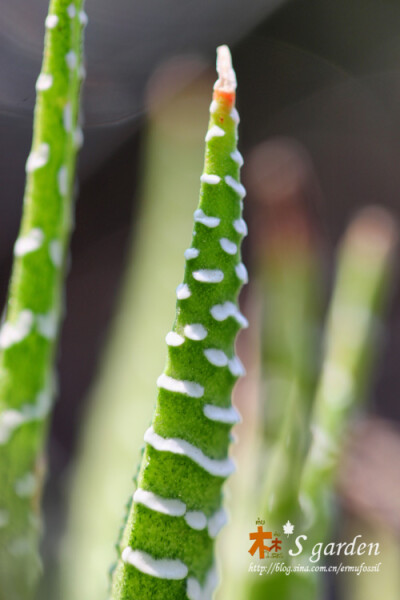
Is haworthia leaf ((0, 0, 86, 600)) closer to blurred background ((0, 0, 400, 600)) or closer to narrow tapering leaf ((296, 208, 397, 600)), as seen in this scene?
narrow tapering leaf ((296, 208, 397, 600))

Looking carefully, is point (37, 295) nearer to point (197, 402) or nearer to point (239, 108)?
point (197, 402)

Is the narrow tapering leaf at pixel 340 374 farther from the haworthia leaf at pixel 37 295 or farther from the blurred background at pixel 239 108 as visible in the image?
the blurred background at pixel 239 108

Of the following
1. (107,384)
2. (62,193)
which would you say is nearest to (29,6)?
(107,384)

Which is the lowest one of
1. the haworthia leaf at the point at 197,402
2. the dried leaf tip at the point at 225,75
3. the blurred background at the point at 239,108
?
the haworthia leaf at the point at 197,402

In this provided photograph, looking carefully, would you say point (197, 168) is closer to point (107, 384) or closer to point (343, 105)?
point (107, 384)

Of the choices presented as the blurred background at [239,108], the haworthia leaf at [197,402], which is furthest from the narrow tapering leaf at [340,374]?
the blurred background at [239,108]

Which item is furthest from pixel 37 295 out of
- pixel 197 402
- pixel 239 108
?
pixel 239 108

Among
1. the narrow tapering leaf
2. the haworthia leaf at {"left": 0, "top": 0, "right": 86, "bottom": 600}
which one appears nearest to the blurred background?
the narrow tapering leaf
